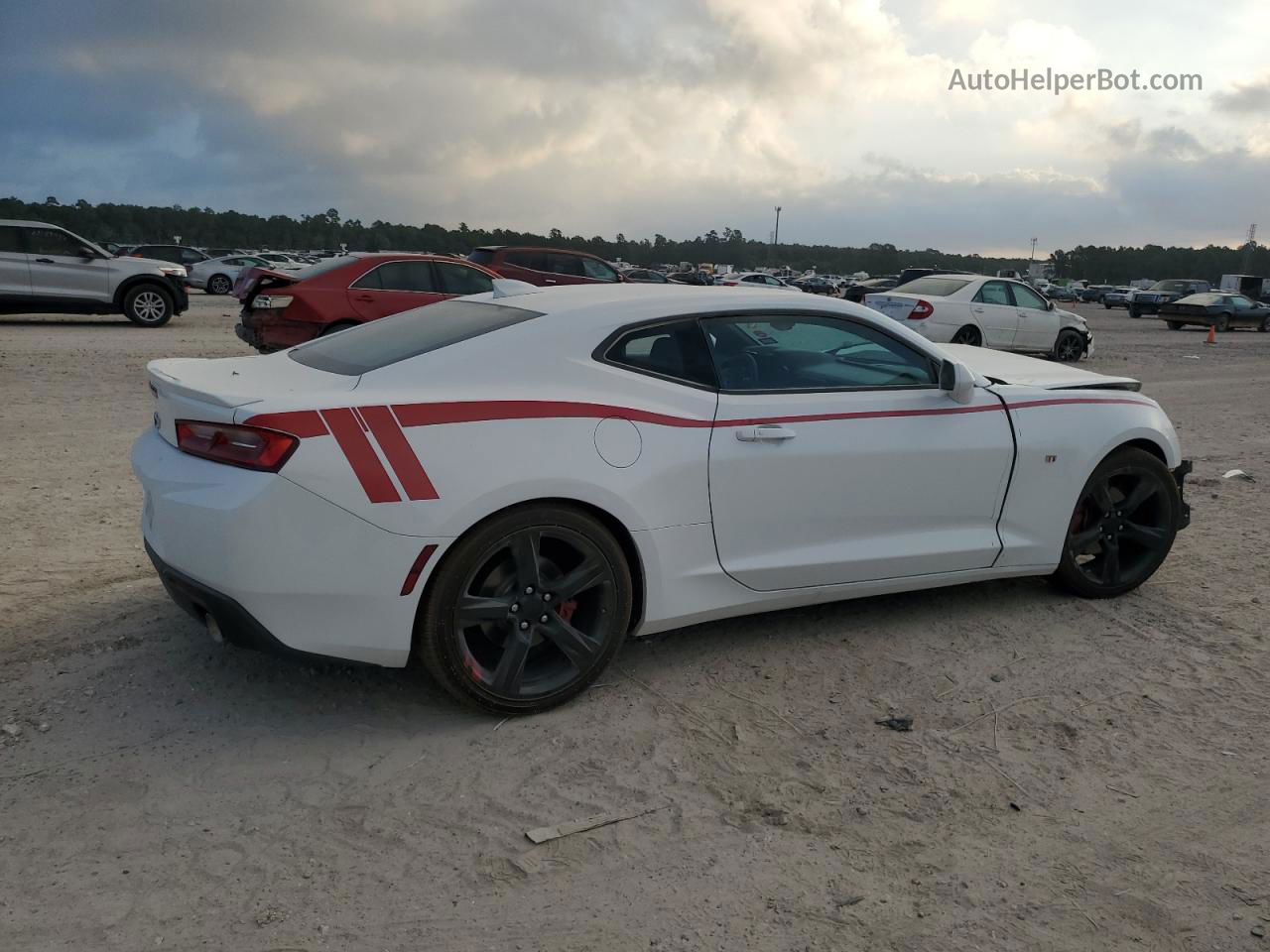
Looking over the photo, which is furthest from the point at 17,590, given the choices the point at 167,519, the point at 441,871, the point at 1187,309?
the point at 1187,309

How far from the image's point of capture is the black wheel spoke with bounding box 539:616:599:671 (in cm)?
357

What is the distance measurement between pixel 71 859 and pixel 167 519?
42.1 inches

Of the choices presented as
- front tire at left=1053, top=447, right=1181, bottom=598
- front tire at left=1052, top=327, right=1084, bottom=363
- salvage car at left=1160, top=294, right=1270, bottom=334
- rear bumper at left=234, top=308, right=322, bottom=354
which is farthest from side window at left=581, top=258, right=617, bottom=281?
salvage car at left=1160, top=294, right=1270, bottom=334

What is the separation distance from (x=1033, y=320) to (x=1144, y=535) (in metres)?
13.4

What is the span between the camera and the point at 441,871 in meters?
2.76

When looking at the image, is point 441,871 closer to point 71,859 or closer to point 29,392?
point 71,859

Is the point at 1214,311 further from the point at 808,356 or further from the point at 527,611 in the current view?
the point at 527,611

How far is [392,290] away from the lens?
40.8 feet

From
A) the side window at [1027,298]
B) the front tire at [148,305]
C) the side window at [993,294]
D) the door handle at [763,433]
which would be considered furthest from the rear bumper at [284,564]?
the side window at [1027,298]

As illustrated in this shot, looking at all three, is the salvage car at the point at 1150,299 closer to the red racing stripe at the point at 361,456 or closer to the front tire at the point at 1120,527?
the front tire at the point at 1120,527

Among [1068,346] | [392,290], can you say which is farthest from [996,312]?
[392,290]

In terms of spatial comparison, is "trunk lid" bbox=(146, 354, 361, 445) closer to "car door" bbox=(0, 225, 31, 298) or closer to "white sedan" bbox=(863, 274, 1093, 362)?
"white sedan" bbox=(863, 274, 1093, 362)

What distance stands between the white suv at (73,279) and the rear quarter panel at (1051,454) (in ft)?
51.9

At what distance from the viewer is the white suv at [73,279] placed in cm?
1590
